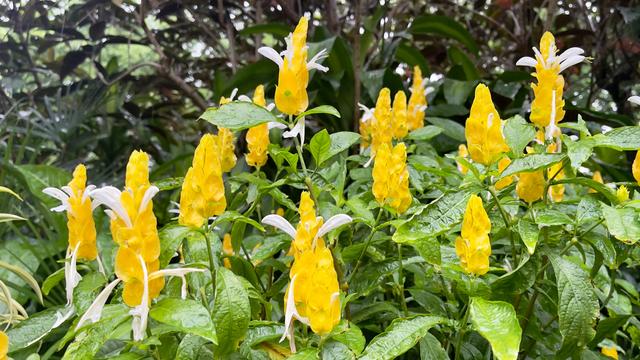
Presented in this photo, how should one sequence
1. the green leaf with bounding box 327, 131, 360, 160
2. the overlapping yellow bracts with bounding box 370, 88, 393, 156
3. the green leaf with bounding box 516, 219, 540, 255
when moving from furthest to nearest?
1. the overlapping yellow bracts with bounding box 370, 88, 393, 156
2. the green leaf with bounding box 327, 131, 360, 160
3. the green leaf with bounding box 516, 219, 540, 255

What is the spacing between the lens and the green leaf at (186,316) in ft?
1.93

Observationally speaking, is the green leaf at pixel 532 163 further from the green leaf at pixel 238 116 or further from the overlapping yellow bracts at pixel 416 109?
the overlapping yellow bracts at pixel 416 109

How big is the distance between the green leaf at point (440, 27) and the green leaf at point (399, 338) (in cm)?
207

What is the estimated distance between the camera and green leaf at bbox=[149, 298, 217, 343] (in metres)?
0.59

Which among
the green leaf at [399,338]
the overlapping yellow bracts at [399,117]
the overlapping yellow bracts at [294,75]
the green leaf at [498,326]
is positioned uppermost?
the overlapping yellow bracts at [294,75]

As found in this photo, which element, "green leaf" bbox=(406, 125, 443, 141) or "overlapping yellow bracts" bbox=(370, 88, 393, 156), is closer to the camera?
"overlapping yellow bracts" bbox=(370, 88, 393, 156)

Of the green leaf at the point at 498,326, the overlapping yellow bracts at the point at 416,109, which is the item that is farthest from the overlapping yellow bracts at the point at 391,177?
the overlapping yellow bracts at the point at 416,109

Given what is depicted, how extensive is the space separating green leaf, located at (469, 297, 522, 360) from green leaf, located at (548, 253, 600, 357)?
11 cm

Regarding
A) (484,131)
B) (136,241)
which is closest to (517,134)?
(484,131)

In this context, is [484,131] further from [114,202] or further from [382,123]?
[114,202]

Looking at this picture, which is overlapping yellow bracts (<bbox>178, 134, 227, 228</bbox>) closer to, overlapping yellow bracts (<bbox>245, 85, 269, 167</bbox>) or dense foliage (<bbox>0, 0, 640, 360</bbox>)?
dense foliage (<bbox>0, 0, 640, 360</bbox>)

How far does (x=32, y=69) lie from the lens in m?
2.64

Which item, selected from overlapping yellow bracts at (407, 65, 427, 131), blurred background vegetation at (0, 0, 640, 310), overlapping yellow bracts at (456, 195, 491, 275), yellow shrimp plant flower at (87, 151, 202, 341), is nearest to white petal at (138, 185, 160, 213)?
yellow shrimp plant flower at (87, 151, 202, 341)

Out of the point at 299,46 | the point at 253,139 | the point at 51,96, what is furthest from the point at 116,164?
the point at 299,46
